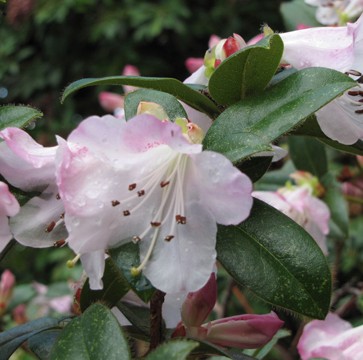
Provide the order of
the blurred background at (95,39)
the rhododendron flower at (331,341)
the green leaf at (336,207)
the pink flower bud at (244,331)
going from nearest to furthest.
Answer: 1. the pink flower bud at (244,331)
2. the rhododendron flower at (331,341)
3. the green leaf at (336,207)
4. the blurred background at (95,39)

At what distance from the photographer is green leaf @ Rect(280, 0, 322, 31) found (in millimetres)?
1513

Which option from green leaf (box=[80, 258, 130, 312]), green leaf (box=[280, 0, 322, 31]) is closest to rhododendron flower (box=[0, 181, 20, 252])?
green leaf (box=[80, 258, 130, 312])

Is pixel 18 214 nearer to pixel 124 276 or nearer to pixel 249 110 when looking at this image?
pixel 124 276

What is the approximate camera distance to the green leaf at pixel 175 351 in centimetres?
48

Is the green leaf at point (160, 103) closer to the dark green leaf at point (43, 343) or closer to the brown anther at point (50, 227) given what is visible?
the brown anther at point (50, 227)

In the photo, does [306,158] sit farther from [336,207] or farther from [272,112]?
[272,112]

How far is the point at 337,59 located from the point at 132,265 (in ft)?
0.88

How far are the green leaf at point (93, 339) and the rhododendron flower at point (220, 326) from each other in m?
0.13

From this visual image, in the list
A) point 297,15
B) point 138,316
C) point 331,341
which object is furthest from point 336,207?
point 138,316

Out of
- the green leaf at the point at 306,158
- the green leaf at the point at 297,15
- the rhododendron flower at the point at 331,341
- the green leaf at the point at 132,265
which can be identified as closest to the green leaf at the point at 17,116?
the green leaf at the point at 132,265

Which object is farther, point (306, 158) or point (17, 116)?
point (306, 158)

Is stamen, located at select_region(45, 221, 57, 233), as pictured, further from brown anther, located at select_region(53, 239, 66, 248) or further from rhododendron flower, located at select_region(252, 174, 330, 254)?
rhododendron flower, located at select_region(252, 174, 330, 254)

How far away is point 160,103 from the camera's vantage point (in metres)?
0.67

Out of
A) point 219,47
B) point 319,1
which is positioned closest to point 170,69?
point 319,1
